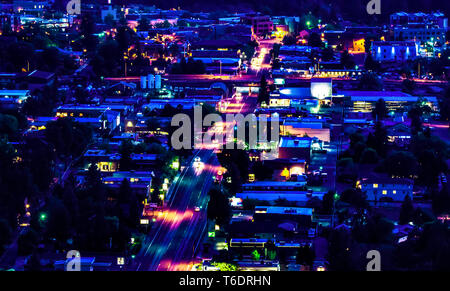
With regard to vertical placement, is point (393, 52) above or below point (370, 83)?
above

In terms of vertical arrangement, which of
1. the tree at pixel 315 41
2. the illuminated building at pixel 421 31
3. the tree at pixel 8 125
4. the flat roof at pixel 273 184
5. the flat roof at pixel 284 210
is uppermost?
the illuminated building at pixel 421 31

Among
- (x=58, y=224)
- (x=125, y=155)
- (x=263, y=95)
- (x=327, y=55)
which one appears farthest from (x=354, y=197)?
(x=327, y=55)

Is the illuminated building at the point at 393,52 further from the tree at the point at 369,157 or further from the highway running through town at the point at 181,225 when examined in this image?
the highway running through town at the point at 181,225

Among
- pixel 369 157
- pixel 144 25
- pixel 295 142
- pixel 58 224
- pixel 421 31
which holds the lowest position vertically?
pixel 58 224

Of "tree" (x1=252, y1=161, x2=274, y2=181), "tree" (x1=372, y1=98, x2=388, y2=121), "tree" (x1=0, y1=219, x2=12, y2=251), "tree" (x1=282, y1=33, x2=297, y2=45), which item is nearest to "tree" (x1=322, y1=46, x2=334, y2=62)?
"tree" (x1=282, y1=33, x2=297, y2=45)

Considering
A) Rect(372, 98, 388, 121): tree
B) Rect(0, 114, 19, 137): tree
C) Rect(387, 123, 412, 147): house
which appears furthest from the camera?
Rect(372, 98, 388, 121): tree

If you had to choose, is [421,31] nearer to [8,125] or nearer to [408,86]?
[408,86]

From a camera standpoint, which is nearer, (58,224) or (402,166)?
(58,224)

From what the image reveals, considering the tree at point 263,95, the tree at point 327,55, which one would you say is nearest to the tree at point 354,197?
the tree at point 263,95

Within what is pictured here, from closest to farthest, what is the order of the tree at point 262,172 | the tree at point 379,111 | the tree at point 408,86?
the tree at point 262,172 < the tree at point 379,111 < the tree at point 408,86

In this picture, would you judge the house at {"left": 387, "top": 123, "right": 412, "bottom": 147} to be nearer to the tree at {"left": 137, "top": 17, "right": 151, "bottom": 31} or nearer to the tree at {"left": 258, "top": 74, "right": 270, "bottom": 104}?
the tree at {"left": 258, "top": 74, "right": 270, "bottom": 104}
